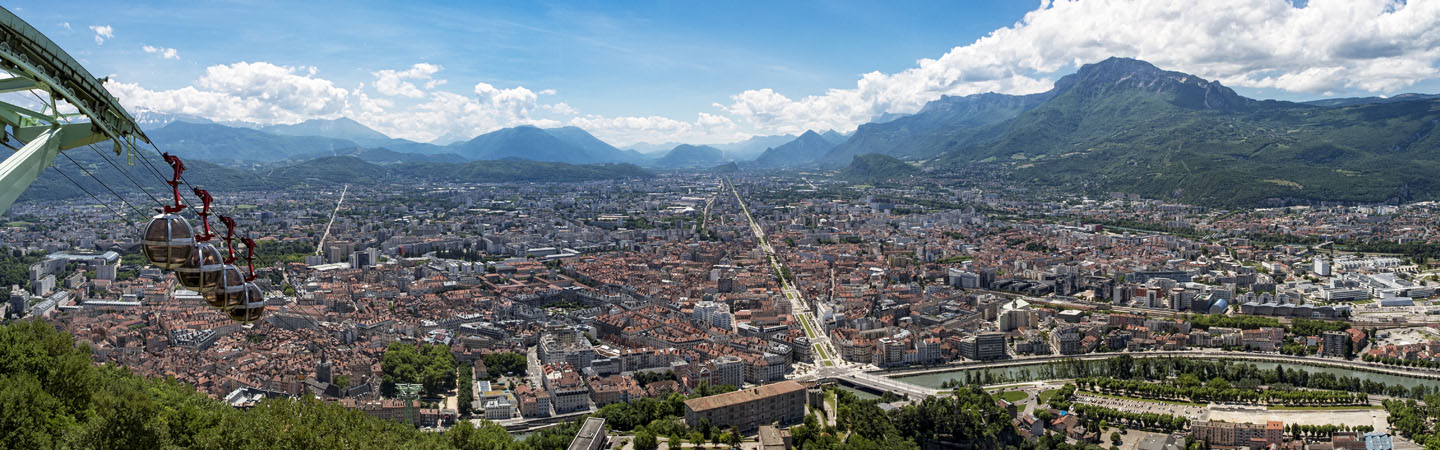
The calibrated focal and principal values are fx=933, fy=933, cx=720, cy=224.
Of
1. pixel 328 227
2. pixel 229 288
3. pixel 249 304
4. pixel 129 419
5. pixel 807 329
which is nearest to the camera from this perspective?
pixel 229 288

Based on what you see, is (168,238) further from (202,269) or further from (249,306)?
(249,306)

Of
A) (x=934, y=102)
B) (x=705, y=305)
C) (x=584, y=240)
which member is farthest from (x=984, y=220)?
(x=934, y=102)

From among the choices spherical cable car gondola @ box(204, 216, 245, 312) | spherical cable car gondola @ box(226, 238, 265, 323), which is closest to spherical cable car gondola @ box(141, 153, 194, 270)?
spherical cable car gondola @ box(204, 216, 245, 312)

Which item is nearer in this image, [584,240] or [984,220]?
[584,240]

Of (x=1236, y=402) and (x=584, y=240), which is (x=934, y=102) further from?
(x=1236, y=402)

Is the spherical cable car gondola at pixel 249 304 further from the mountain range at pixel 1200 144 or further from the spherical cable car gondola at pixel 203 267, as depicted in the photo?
the mountain range at pixel 1200 144

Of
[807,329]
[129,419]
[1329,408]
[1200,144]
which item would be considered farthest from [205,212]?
[1200,144]

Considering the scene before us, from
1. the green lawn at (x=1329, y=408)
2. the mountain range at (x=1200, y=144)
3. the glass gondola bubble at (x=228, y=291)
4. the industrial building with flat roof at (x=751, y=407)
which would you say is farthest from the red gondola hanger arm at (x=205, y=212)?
the mountain range at (x=1200, y=144)

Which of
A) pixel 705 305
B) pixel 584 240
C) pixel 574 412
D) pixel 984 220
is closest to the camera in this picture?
pixel 574 412
